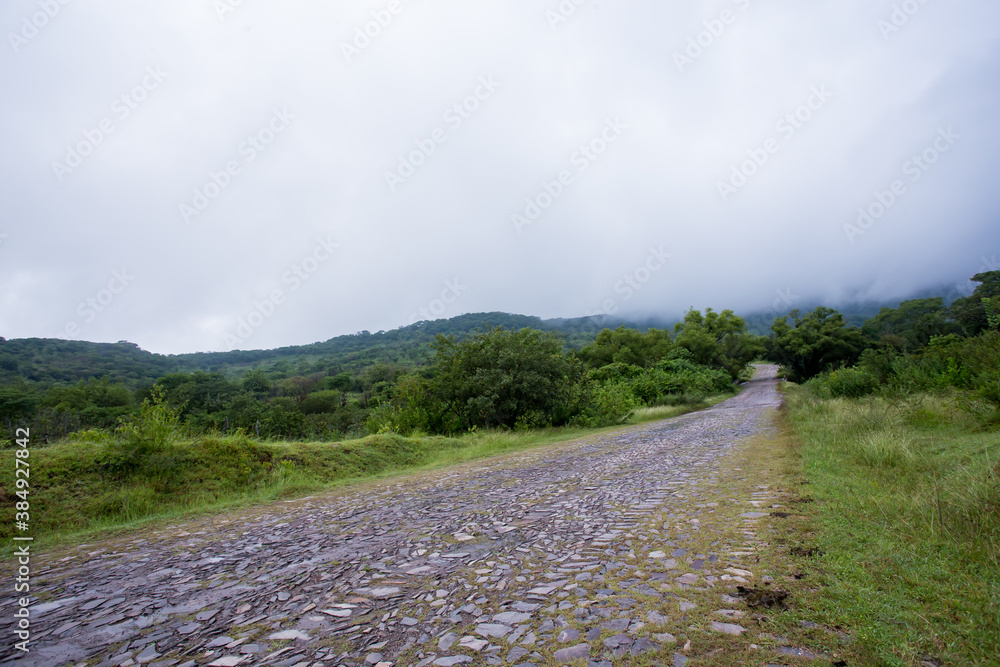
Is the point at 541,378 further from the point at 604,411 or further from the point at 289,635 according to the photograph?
the point at 289,635

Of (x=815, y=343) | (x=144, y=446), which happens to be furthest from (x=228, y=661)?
(x=815, y=343)

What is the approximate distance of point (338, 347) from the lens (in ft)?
451

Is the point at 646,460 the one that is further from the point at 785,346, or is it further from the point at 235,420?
the point at 785,346

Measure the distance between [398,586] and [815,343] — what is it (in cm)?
7050

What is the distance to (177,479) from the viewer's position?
9438 mm

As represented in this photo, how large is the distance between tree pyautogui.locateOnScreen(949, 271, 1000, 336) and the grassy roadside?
5519 cm

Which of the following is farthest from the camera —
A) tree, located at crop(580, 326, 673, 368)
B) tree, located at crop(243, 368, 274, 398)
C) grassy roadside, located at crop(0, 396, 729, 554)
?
tree, located at crop(243, 368, 274, 398)

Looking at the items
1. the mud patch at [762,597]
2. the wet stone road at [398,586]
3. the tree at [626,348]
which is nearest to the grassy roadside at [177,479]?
the wet stone road at [398,586]

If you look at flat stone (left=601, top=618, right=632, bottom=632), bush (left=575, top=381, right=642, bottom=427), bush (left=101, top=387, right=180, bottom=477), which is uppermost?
bush (left=101, top=387, right=180, bottom=477)

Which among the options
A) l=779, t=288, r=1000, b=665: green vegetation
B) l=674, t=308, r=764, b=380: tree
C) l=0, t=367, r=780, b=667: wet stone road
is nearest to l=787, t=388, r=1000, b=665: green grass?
l=779, t=288, r=1000, b=665: green vegetation

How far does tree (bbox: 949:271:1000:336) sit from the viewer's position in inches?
1665

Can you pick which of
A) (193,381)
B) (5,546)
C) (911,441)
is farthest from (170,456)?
(193,381)

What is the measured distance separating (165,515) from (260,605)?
5888 millimetres

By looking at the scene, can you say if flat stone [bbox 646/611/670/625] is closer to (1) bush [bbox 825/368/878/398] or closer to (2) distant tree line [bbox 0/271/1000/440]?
(2) distant tree line [bbox 0/271/1000/440]
